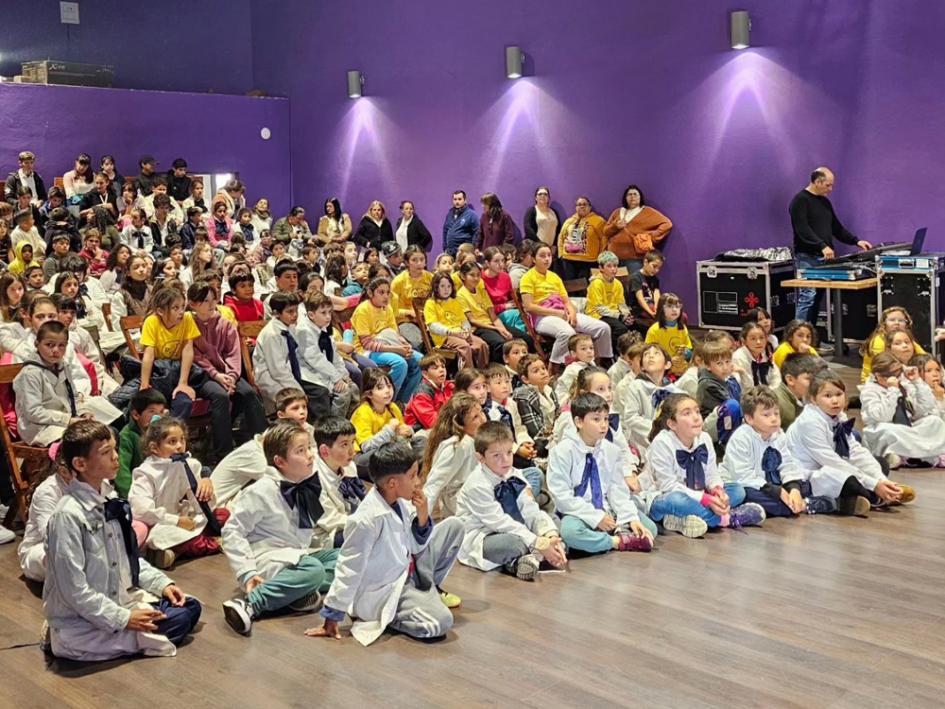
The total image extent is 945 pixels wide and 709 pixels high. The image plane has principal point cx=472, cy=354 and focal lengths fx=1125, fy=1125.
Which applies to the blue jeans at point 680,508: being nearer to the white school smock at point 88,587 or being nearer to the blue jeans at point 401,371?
the white school smock at point 88,587

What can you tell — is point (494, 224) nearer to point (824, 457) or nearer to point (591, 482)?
point (824, 457)

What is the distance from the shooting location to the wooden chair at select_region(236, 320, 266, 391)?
21.9 ft

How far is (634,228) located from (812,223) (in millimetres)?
2035

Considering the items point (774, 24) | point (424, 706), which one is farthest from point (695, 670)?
point (774, 24)

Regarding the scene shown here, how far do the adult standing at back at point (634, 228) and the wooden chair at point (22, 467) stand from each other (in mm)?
6854

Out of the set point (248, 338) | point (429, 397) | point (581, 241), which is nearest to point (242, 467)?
point (429, 397)

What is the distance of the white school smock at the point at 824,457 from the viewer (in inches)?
214

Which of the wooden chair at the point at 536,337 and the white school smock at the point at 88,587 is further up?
the wooden chair at the point at 536,337

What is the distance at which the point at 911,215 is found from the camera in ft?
31.6

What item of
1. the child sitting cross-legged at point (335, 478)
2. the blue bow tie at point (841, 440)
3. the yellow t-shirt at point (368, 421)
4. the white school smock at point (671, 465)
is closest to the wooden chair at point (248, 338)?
the yellow t-shirt at point (368, 421)

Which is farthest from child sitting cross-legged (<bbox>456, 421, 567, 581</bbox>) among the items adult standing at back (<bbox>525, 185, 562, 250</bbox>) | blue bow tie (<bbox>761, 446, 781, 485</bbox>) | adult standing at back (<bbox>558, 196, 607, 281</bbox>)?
adult standing at back (<bbox>525, 185, 562, 250</bbox>)

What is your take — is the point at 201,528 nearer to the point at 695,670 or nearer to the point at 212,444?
the point at 212,444

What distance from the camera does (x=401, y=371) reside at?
24.2 ft

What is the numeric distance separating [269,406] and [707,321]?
5038mm
